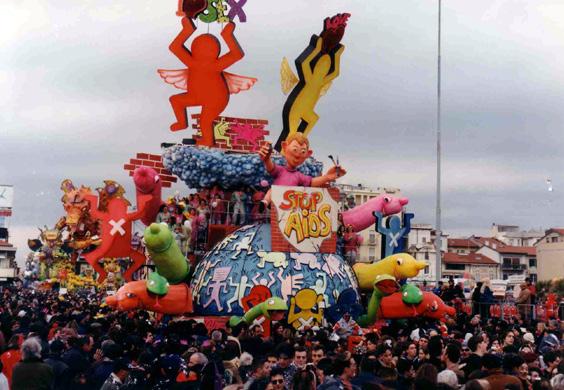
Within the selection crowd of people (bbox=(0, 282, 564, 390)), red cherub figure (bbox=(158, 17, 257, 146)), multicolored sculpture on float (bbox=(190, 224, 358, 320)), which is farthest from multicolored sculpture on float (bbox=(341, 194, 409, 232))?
crowd of people (bbox=(0, 282, 564, 390))

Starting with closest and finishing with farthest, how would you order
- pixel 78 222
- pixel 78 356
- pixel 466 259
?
pixel 78 356 → pixel 78 222 → pixel 466 259

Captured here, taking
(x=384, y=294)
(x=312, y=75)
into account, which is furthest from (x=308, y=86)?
(x=384, y=294)

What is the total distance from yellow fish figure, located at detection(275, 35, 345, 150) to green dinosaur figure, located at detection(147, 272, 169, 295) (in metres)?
5.65

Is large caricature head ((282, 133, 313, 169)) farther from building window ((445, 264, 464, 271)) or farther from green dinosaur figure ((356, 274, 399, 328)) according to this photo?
building window ((445, 264, 464, 271))

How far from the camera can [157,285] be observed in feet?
65.3

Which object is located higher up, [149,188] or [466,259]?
[149,188]

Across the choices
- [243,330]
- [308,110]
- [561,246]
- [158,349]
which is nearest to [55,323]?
[243,330]

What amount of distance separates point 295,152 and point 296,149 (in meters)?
0.09

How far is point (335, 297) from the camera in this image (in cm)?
2072

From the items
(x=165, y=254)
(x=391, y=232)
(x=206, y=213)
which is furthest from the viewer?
(x=391, y=232)

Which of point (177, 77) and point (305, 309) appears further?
point (177, 77)

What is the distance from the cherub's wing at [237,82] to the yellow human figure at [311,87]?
1527 mm

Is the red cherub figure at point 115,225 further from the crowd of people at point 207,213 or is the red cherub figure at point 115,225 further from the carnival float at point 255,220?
the crowd of people at point 207,213

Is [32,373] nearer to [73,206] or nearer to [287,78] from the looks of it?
[287,78]
